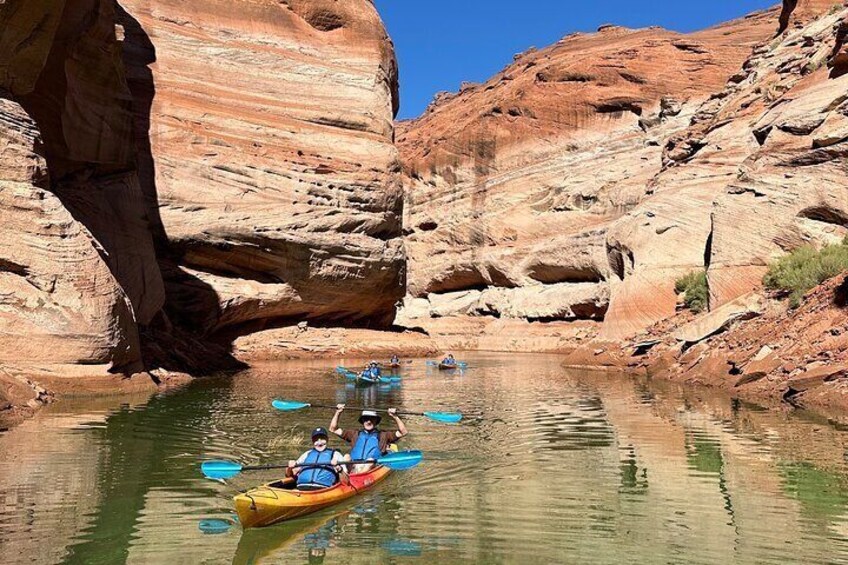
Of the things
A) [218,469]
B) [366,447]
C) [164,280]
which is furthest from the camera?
[164,280]

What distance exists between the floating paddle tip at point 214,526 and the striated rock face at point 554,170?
36.9m

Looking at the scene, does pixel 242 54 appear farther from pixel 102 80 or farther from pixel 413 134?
pixel 413 134

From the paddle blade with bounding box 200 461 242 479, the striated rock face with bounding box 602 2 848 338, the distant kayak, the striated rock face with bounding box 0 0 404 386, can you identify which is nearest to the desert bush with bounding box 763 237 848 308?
the striated rock face with bounding box 602 2 848 338

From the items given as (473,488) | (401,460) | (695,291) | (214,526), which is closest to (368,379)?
(695,291)

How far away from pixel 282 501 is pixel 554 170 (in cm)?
4682

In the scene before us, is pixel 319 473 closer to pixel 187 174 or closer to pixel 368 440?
pixel 368 440

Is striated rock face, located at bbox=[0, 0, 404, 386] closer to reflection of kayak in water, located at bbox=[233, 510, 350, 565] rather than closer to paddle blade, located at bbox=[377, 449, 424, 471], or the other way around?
paddle blade, located at bbox=[377, 449, 424, 471]

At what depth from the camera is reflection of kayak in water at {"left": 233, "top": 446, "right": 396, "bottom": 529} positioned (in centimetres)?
713

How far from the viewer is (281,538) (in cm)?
712

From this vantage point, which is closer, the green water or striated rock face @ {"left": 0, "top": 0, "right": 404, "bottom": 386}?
the green water

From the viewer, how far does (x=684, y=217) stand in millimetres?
28453

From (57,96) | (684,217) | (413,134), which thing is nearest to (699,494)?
(57,96)

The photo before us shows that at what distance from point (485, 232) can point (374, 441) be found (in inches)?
1769

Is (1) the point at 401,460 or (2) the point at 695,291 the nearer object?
(1) the point at 401,460
